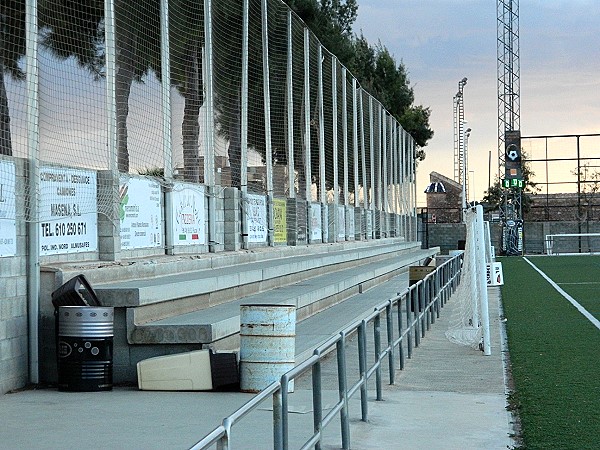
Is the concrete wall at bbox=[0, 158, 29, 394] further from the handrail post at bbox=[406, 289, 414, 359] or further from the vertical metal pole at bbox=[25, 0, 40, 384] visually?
the handrail post at bbox=[406, 289, 414, 359]

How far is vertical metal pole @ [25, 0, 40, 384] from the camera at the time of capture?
36.2ft

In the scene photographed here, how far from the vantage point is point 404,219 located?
52.5 metres

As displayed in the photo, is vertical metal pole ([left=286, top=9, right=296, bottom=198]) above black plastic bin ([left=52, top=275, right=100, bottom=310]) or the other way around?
above

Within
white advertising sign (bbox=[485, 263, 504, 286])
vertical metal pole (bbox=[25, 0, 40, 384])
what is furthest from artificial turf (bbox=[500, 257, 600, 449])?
vertical metal pole (bbox=[25, 0, 40, 384])

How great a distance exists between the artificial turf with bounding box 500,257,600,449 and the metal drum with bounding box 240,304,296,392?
2.20m

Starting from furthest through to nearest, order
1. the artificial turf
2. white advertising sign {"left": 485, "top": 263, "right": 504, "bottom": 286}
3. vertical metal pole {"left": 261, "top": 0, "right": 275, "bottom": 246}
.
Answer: white advertising sign {"left": 485, "top": 263, "right": 504, "bottom": 286}
vertical metal pole {"left": 261, "top": 0, "right": 275, "bottom": 246}
the artificial turf

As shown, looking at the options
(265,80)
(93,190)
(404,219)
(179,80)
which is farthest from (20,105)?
(404,219)

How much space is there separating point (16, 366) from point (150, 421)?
2.47m

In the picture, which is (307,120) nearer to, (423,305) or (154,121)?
(423,305)

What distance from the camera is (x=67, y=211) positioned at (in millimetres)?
12328

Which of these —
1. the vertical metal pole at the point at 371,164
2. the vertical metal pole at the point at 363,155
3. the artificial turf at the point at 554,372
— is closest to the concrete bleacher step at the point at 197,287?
the artificial turf at the point at 554,372

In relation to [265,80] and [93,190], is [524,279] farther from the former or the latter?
[93,190]

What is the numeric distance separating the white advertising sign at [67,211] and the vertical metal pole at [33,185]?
212 millimetres

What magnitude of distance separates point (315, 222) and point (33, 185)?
54.1 ft
